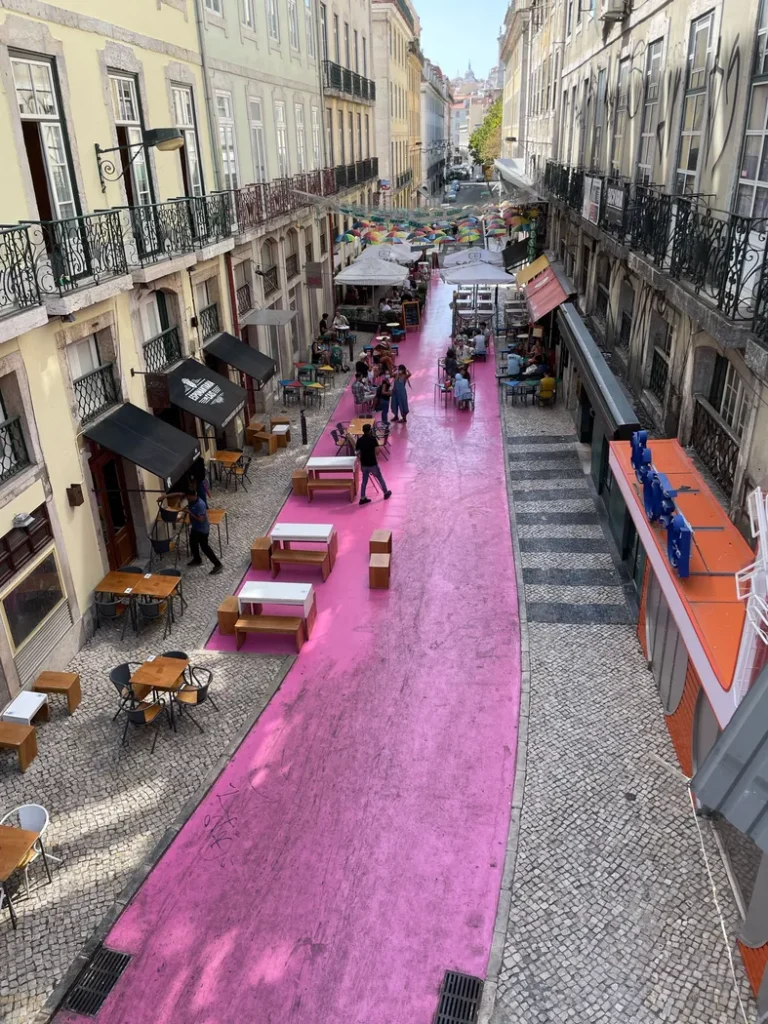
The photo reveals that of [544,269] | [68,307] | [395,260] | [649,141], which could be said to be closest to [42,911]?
[68,307]

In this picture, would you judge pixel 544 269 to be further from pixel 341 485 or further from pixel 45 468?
pixel 45 468

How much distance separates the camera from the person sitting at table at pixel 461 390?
18.8m

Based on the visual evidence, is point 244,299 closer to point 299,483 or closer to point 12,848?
point 299,483

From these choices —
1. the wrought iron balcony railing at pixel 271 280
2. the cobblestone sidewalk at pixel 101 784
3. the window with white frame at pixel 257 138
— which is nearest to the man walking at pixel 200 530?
the cobblestone sidewalk at pixel 101 784

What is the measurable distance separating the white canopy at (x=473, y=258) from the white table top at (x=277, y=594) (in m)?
18.3

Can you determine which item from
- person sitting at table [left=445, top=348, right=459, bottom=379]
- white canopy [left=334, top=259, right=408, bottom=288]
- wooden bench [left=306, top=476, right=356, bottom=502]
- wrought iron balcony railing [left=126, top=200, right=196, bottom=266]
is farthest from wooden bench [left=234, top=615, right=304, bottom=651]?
white canopy [left=334, top=259, right=408, bottom=288]

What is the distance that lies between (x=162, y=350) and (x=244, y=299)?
535cm

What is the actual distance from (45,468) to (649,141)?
10323mm

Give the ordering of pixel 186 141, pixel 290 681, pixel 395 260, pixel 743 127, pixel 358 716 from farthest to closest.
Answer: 1. pixel 395 260
2. pixel 186 141
3. pixel 290 681
4. pixel 358 716
5. pixel 743 127

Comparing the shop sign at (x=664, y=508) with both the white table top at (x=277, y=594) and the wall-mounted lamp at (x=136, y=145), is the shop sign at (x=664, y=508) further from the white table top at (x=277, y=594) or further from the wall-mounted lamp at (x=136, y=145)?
the wall-mounted lamp at (x=136, y=145)

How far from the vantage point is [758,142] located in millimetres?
7406

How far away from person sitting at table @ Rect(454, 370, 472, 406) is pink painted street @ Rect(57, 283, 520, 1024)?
7994 millimetres

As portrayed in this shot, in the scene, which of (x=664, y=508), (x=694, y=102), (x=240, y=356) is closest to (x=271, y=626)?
(x=664, y=508)

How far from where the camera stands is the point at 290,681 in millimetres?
9281
